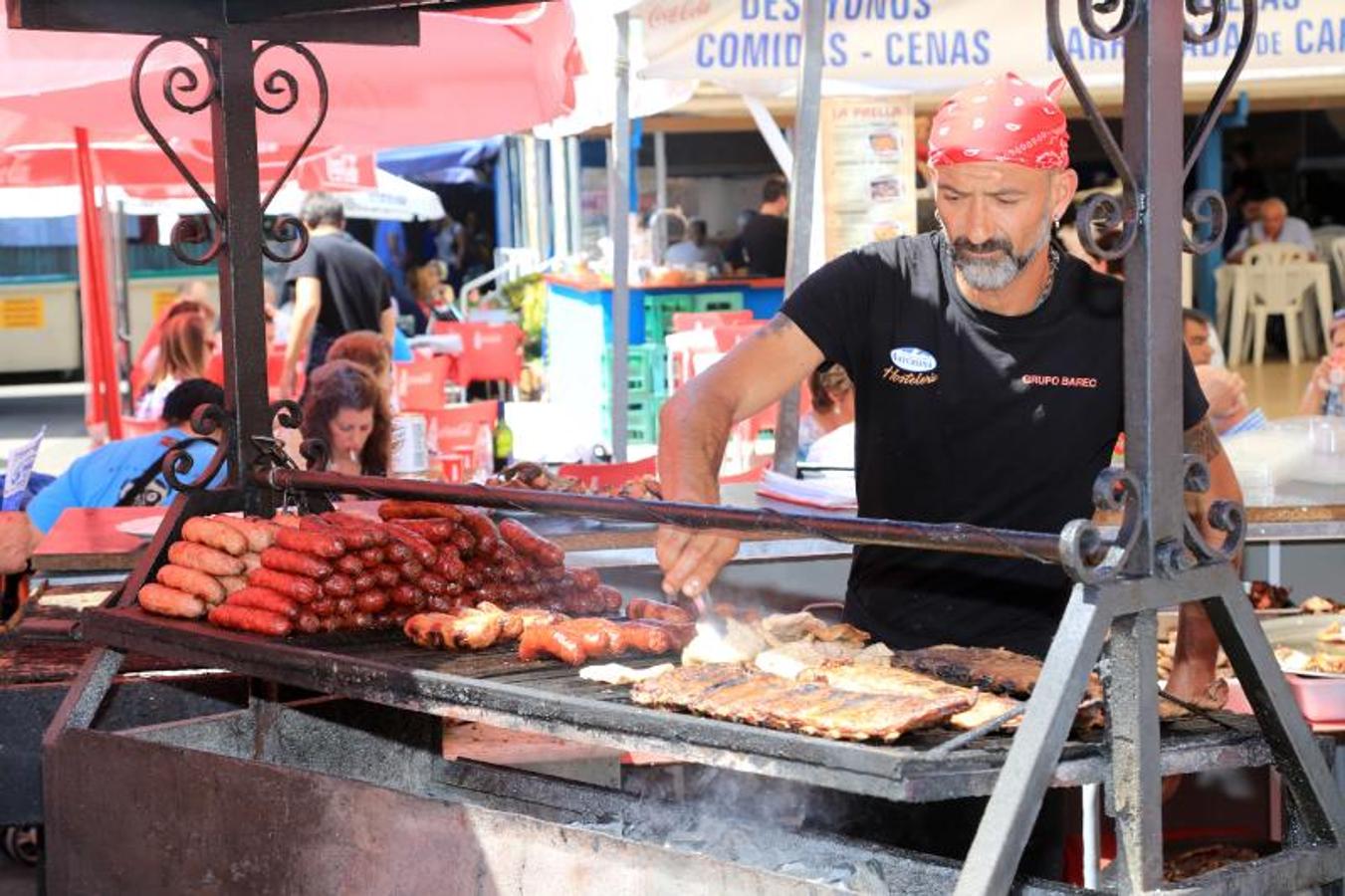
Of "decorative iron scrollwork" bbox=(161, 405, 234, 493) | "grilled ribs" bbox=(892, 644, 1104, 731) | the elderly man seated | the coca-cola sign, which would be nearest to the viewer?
"grilled ribs" bbox=(892, 644, 1104, 731)

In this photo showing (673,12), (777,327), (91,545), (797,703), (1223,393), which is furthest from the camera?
(673,12)

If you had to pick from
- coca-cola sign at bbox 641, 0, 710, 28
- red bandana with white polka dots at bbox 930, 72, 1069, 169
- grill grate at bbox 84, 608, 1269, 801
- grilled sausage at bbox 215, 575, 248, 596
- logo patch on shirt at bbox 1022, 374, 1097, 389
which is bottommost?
grill grate at bbox 84, 608, 1269, 801

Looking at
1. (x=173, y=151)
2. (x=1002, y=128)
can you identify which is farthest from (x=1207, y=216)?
(x=173, y=151)

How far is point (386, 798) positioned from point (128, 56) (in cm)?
523

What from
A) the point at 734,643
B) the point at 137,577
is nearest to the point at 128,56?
the point at 137,577

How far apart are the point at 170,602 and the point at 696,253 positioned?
16142 mm

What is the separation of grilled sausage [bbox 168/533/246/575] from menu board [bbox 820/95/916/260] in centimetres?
672

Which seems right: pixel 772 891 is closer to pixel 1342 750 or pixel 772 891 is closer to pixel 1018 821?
pixel 1018 821

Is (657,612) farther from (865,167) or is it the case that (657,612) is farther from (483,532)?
(865,167)

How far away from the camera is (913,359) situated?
4.08m

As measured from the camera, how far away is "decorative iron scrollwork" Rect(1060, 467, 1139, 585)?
8.83 feet

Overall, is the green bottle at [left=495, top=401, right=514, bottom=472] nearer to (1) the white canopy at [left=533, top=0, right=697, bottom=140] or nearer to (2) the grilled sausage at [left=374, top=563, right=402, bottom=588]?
(1) the white canopy at [left=533, top=0, right=697, bottom=140]

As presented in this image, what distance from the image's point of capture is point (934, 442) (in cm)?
407

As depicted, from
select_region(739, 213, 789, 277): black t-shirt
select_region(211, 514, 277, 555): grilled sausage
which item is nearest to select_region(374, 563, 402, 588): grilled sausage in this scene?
Result: select_region(211, 514, 277, 555): grilled sausage
